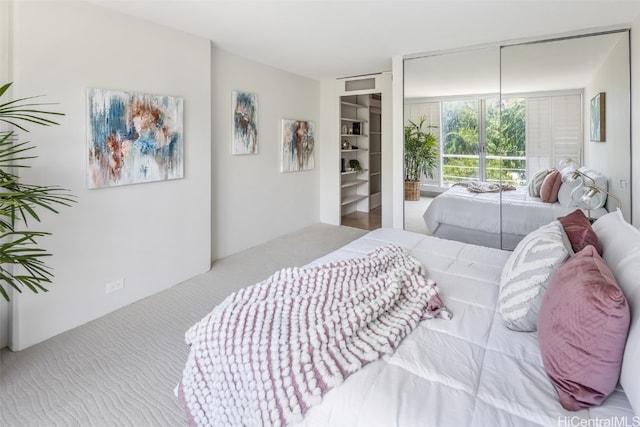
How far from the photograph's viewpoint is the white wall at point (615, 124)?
3242mm

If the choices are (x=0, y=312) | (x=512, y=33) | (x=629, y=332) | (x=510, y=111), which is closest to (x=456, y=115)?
(x=510, y=111)

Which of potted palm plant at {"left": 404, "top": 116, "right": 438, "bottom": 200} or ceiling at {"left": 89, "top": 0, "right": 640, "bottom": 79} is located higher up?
ceiling at {"left": 89, "top": 0, "right": 640, "bottom": 79}

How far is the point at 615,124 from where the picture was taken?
3.30 m

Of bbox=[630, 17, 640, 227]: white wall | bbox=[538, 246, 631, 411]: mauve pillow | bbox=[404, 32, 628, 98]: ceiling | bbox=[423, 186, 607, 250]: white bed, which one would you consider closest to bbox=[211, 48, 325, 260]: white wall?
bbox=[404, 32, 628, 98]: ceiling

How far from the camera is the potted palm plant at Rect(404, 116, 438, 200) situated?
433cm

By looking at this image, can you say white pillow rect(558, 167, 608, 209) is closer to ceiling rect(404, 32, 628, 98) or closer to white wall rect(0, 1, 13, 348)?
ceiling rect(404, 32, 628, 98)

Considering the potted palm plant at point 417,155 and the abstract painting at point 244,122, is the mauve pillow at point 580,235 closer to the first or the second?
the potted palm plant at point 417,155

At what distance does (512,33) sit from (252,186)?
3322mm

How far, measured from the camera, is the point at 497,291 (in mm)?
1868

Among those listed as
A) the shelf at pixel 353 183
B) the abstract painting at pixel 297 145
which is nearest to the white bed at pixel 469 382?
the abstract painting at pixel 297 145

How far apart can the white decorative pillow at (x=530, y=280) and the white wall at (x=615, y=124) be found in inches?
91.4

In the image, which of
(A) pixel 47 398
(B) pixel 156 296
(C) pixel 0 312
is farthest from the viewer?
(B) pixel 156 296

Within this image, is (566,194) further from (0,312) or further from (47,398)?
(0,312)

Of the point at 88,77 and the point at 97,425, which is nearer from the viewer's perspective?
the point at 97,425
